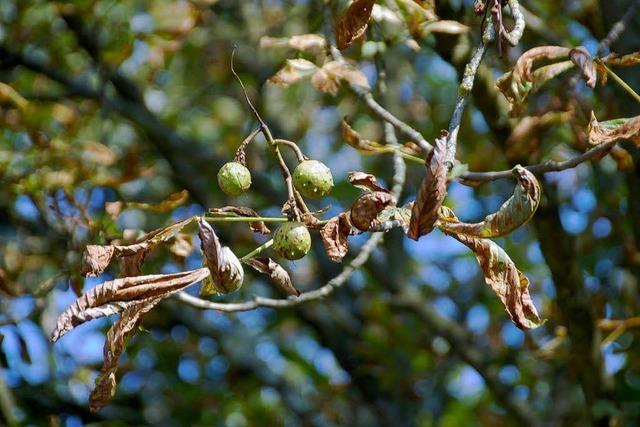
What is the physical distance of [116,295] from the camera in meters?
1.54

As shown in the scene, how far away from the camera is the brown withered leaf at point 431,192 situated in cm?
137

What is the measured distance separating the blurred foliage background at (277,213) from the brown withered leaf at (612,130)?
0.58m

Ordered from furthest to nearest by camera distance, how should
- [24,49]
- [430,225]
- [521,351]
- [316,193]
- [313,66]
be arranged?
1. [521,351]
2. [24,49]
3. [313,66]
4. [316,193]
5. [430,225]

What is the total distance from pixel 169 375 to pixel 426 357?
1.45 meters

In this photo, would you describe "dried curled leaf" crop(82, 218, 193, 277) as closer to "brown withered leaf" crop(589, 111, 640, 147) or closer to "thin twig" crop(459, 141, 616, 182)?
"thin twig" crop(459, 141, 616, 182)

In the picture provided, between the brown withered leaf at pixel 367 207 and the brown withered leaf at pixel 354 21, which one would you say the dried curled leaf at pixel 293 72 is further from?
the brown withered leaf at pixel 367 207

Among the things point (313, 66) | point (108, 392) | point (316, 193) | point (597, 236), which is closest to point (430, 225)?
point (316, 193)

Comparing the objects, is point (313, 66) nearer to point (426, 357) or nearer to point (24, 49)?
point (24, 49)

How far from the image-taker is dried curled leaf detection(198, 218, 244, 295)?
56.5 inches

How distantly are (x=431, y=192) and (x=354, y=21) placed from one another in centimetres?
68

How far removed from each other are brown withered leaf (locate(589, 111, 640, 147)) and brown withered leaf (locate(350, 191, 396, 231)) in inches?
18.5

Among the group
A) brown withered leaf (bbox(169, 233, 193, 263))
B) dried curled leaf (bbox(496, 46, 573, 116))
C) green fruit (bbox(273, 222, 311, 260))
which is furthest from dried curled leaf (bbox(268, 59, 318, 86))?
green fruit (bbox(273, 222, 311, 260))

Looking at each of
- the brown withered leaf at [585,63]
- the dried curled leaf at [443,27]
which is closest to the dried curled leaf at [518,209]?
the brown withered leaf at [585,63]

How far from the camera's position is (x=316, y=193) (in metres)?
1.64
